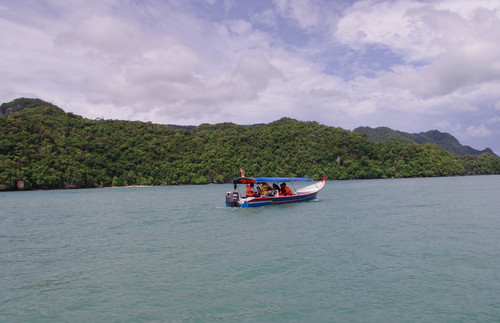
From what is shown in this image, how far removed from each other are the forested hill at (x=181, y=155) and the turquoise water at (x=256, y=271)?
45.1m

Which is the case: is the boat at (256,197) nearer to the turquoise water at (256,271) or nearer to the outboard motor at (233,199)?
the outboard motor at (233,199)

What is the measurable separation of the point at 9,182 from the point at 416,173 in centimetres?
8895

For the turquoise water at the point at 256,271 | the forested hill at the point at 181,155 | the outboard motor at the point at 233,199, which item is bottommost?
the turquoise water at the point at 256,271

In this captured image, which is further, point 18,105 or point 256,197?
point 18,105

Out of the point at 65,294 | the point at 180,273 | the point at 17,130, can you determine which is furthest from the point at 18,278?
the point at 17,130

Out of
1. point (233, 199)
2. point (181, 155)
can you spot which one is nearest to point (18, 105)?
point (181, 155)

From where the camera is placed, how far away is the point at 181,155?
8519cm

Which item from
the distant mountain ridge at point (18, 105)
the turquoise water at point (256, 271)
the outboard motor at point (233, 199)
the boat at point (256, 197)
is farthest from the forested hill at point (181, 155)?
the turquoise water at point (256, 271)

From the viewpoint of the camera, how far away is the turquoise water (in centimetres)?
796

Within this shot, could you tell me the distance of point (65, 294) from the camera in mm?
9172

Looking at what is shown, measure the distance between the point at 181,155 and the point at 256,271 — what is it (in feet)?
251

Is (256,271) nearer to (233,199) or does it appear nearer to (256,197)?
(233,199)

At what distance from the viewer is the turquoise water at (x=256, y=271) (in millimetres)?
7965

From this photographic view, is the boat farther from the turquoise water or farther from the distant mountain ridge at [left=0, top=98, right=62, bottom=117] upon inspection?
the distant mountain ridge at [left=0, top=98, right=62, bottom=117]
